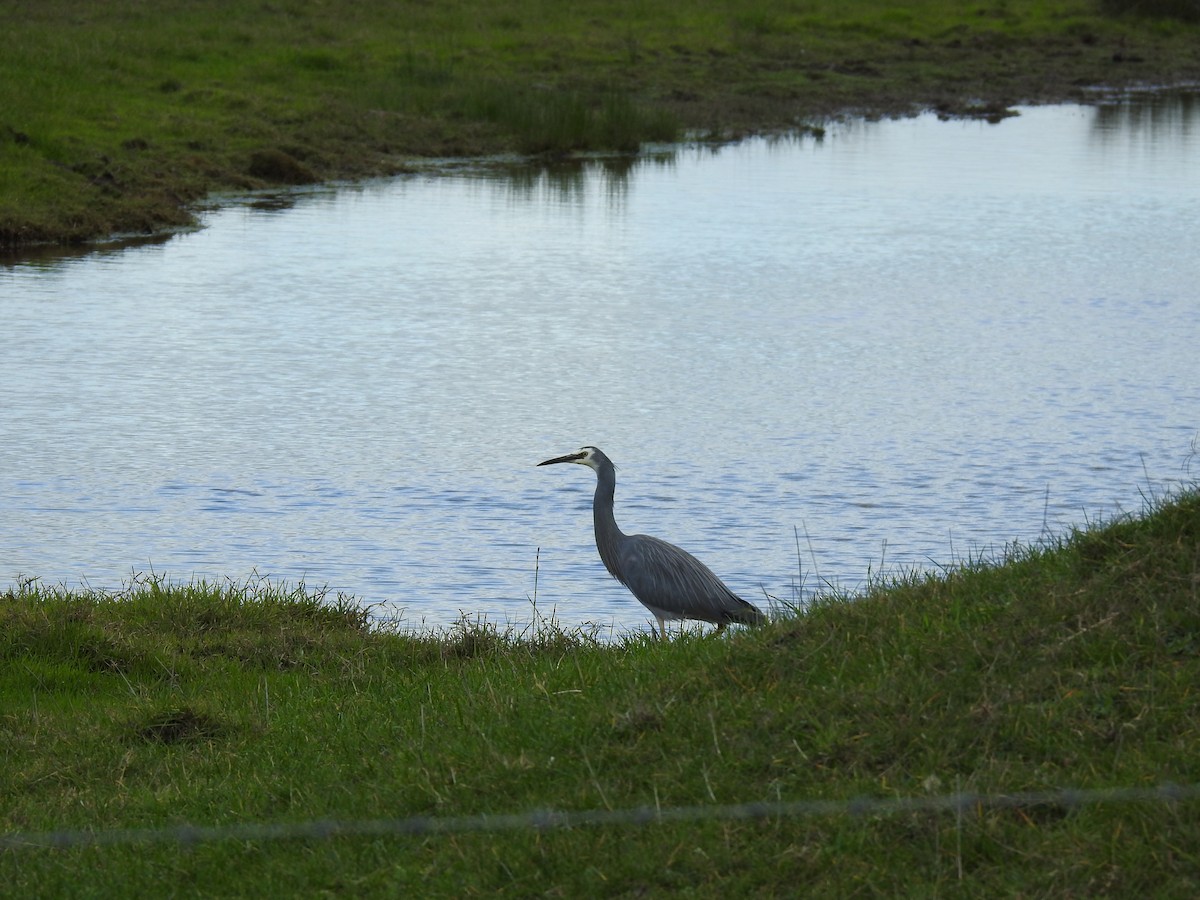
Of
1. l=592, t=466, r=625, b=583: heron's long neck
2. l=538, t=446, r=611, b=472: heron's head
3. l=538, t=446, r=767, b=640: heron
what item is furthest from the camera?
l=538, t=446, r=611, b=472: heron's head

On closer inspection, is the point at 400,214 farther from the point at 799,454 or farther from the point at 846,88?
the point at 846,88

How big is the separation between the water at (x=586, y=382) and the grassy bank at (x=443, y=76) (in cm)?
158

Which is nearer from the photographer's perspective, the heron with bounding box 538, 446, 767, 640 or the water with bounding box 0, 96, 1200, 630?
the heron with bounding box 538, 446, 767, 640

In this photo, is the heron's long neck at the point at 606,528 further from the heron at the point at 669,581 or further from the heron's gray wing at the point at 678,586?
the heron's gray wing at the point at 678,586

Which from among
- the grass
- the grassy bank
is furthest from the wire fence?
the grassy bank

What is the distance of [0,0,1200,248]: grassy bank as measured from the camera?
27.1m

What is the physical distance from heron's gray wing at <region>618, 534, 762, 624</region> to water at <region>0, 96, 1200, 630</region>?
1.10 m

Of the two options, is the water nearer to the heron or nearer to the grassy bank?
the heron

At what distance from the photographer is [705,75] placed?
43.2m

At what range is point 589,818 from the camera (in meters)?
5.52

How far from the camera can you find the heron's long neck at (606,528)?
953cm

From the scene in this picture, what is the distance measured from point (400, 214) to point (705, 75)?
56.8ft

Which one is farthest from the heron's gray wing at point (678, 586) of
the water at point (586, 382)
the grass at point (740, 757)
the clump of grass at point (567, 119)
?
the clump of grass at point (567, 119)

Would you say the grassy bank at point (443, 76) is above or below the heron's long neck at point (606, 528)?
above
